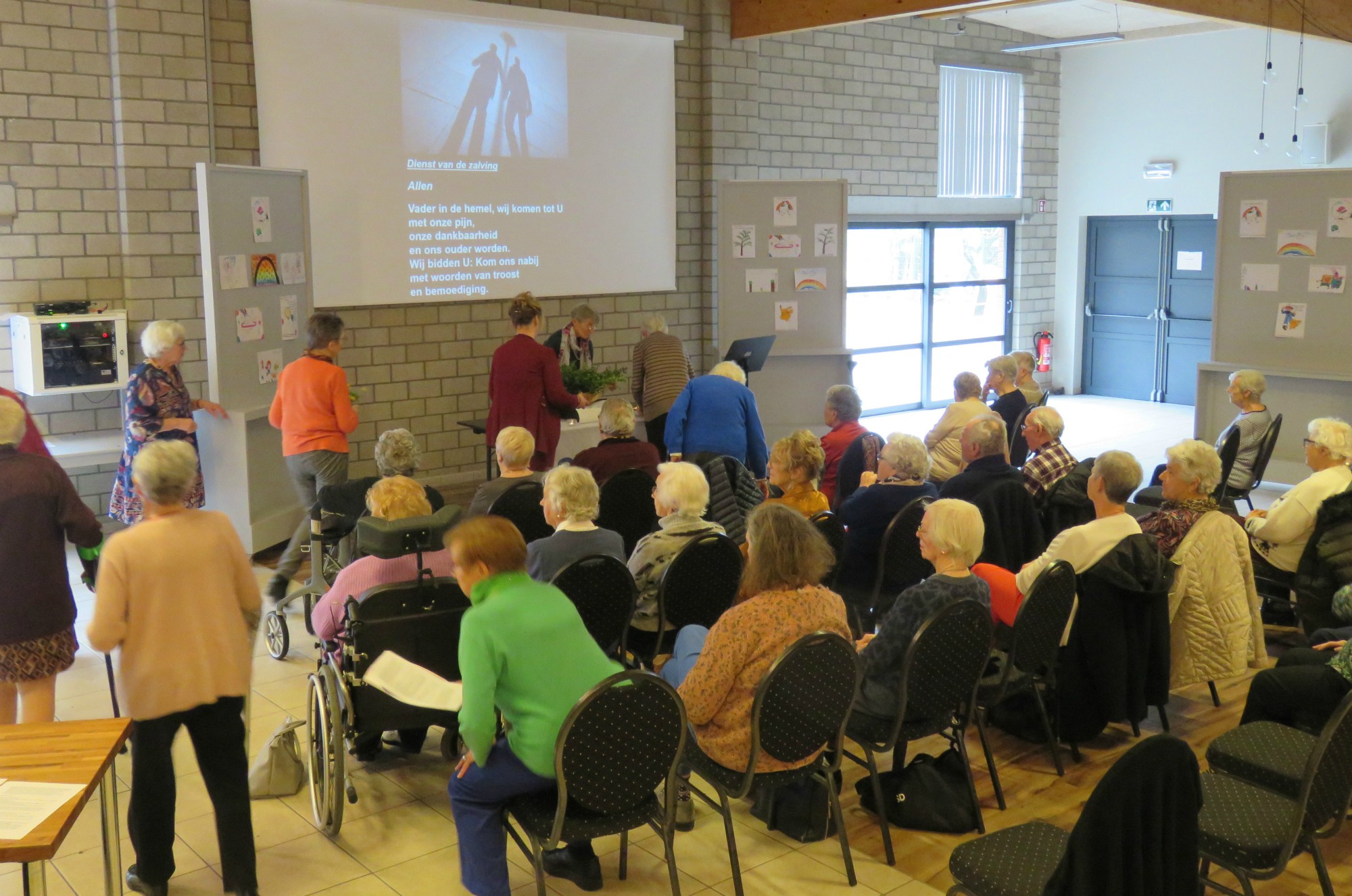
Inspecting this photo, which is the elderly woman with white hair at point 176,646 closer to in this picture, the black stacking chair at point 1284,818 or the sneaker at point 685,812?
the sneaker at point 685,812

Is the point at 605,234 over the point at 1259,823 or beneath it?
over

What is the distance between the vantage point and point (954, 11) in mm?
7922

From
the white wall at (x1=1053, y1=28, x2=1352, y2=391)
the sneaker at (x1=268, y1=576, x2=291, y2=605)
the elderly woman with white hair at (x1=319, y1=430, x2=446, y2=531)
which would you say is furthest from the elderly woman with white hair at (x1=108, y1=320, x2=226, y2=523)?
the white wall at (x1=1053, y1=28, x2=1352, y2=391)

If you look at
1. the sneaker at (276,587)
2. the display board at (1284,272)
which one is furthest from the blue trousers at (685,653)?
the display board at (1284,272)

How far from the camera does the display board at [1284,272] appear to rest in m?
8.17

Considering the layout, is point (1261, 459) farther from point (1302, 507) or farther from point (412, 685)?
point (412, 685)

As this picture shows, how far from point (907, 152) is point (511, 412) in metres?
6.70

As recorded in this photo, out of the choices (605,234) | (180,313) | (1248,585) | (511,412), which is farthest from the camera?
(605,234)

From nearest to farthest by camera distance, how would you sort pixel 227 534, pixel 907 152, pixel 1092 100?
pixel 227 534 → pixel 907 152 → pixel 1092 100

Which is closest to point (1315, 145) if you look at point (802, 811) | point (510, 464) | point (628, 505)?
point (628, 505)

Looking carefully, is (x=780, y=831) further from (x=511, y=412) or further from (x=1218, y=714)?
(x=511, y=412)

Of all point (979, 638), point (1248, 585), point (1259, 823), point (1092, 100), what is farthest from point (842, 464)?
point (1092, 100)

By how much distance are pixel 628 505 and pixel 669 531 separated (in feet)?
3.46

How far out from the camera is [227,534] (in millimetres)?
3004
